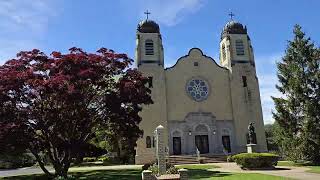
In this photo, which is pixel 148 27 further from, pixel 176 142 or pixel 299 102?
pixel 299 102

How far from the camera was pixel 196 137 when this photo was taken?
38.5 metres

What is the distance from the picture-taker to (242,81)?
4050cm

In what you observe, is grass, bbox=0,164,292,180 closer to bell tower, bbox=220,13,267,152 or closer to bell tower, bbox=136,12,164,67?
bell tower, bbox=220,13,267,152

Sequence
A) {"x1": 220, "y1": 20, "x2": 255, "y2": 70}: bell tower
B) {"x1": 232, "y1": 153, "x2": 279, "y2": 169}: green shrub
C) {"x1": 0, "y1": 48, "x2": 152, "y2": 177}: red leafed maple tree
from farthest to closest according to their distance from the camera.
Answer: {"x1": 220, "y1": 20, "x2": 255, "y2": 70}: bell tower < {"x1": 232, "y1": 153, "x2": 279, "y2": 169}: green shrub < {"x1": 0, "y1": 48, "x2": 152, "y2": 177}: red leafed maple tree

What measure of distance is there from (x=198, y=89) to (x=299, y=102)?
14.8 m

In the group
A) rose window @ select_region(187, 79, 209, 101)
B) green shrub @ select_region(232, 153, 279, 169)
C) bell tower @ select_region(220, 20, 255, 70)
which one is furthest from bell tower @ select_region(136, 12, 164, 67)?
green shrub @ select_region(232, 153, 279, 169)

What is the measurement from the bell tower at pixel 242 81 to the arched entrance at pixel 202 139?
11.3 ft

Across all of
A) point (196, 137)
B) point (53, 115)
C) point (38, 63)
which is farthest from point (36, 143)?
point (196, 137)

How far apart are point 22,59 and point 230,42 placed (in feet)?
86.6

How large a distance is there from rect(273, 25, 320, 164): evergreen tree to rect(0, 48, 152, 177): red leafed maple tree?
36.3ft

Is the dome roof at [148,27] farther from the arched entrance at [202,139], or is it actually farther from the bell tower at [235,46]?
the arched entrance at [202,139]

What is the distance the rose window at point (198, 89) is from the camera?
130ft

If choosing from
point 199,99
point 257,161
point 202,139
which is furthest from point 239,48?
point 257,161

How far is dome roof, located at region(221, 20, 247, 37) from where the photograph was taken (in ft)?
140
